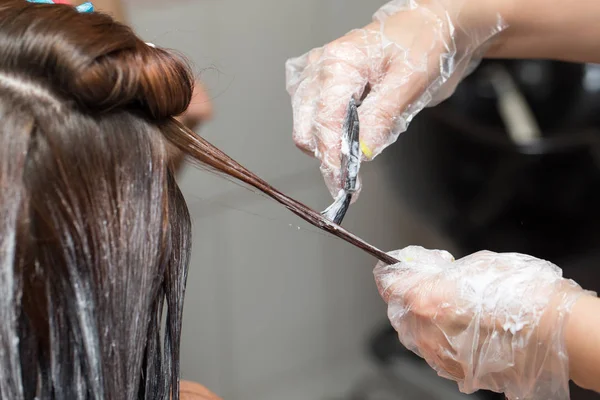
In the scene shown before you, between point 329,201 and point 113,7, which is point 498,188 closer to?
point 329,201

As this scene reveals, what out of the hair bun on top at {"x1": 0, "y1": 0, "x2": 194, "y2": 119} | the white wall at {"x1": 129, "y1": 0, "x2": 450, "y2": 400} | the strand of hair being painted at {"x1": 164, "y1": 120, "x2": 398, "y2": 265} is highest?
the hair bun on top at {"x1": 0, "y1": 0, "x2": 194, "y2": 119}

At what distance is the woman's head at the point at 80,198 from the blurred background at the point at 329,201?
2.51ft

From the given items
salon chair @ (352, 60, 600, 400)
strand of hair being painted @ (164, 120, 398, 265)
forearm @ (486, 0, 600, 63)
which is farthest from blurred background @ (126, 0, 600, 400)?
strand of hair being painted @ (164, 120, 398, 265)

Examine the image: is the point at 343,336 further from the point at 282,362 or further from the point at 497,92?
the point at 497,92

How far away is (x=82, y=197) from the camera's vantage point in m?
0.51

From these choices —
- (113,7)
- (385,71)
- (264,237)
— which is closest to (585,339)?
(385,71)

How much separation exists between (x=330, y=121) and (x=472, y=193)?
2.00 ft

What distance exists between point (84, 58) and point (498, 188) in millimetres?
1081

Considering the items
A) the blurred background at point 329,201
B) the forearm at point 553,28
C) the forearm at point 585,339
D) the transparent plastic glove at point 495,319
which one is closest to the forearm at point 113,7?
the blurred background at point 329,201

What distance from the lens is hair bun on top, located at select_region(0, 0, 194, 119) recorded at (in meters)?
0.49

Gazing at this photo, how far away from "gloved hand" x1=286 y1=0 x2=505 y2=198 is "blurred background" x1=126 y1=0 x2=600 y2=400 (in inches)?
14.6

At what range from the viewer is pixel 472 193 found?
136cm

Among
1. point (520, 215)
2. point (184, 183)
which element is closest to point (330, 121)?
point (184, 183)

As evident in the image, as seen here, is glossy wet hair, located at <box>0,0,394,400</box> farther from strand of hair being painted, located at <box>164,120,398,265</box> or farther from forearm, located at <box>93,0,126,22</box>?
forearm, located at <box>93,0,126,22</box>
